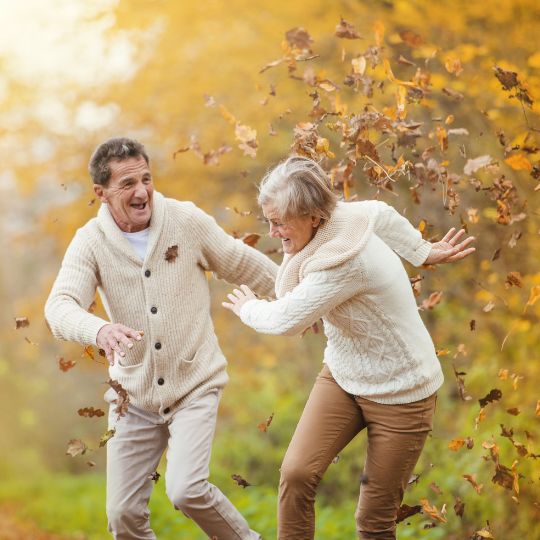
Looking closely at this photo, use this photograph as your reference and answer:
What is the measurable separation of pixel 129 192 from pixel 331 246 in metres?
1.19

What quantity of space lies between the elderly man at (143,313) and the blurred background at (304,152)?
1.63 feet

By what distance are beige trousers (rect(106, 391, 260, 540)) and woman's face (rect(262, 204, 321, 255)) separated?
41.4 inches

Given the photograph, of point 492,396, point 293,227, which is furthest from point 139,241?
point 492,396

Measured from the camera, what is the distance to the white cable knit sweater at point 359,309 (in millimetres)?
3391

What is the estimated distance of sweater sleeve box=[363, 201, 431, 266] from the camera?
12.6 ft

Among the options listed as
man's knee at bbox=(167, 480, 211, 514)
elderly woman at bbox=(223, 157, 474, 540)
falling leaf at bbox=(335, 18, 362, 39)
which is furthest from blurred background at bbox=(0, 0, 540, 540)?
man's knee at bbox=(167, 480, 211, 514)

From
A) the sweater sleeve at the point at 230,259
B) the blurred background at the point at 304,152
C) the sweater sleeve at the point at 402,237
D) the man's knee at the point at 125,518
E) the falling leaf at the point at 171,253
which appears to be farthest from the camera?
the blurred background at the point at 304,152

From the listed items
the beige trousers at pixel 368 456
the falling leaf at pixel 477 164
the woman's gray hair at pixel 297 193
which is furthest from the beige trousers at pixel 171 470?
the falling leaf at pixel 477 164

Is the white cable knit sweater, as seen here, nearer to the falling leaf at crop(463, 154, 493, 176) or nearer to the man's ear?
the falling leaf at crop(463, 154, 493, 176)

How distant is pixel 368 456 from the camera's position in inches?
146

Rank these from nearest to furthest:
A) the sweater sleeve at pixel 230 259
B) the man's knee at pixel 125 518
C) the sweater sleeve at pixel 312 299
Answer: the sweater sleeve at pixel 312 299
the man's knee at pixel 125 518
the sweater sleeve at pixel 230 259

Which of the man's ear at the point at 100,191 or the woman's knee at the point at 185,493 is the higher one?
the man's ear at the point at 100,191

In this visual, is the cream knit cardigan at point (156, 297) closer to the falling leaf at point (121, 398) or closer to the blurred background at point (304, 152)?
the falling leaf at point (121, 398)

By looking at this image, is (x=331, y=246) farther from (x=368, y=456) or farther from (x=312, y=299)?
(x=368, y=456)
